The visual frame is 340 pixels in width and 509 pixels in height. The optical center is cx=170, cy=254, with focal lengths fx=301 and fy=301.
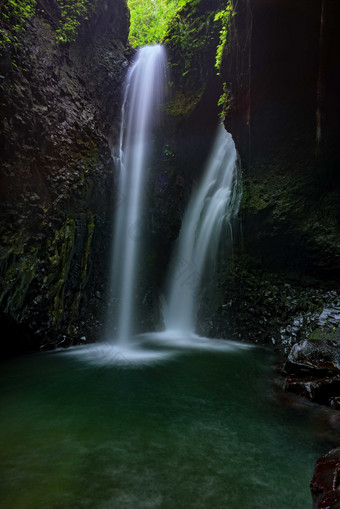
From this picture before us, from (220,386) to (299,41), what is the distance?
7.62m

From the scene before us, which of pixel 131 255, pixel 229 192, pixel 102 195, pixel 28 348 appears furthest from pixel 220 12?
pixel 28 348

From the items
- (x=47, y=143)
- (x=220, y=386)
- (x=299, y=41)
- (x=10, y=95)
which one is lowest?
(x=220, y=386)

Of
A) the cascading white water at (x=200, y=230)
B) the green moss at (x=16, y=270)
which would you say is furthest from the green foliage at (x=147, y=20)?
the green moss at (x=16, y=270)

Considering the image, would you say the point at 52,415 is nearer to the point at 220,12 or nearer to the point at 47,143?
the point at 47,143

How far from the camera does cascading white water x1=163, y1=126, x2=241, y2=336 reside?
32.4 feet

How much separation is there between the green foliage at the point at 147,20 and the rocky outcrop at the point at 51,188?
6675 millimetres

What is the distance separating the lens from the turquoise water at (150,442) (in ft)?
7.62

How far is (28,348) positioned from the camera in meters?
6.82

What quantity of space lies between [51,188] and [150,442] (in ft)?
21.2

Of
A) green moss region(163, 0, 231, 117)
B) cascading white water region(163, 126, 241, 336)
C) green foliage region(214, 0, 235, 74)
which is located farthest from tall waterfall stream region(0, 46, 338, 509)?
green moss region(163, 0, 231, 117)

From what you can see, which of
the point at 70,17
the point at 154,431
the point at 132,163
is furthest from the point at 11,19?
the point at 154,431

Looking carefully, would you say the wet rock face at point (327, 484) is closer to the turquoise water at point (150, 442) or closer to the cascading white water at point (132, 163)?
the turquoise water at point (150, 442)

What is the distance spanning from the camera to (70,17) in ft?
31.2

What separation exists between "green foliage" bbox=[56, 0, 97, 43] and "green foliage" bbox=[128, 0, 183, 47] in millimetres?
5833
